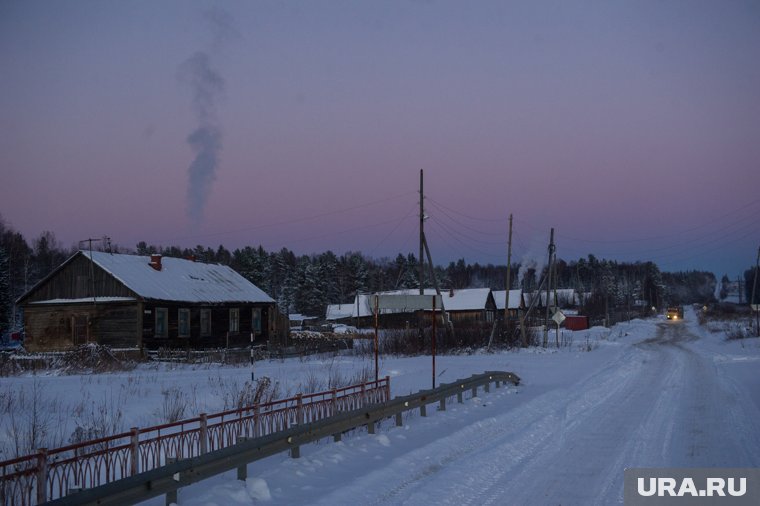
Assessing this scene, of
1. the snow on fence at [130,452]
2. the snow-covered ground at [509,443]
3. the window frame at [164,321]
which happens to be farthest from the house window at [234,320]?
the snow on fence at [130,452]

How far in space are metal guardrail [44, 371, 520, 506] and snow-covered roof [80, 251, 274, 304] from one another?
89.1 ft

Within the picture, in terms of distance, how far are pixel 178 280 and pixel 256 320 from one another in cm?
730

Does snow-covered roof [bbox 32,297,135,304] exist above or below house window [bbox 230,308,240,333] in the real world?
above

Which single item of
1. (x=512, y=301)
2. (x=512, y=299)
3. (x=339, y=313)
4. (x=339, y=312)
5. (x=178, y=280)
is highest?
(x=178, y=280)

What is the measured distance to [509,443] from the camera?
39.0 ft

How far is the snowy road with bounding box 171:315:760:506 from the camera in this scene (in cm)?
877

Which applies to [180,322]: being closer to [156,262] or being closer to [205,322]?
[205,322]

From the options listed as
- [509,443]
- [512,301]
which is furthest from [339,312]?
[509,443]

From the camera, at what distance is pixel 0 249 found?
70375mm

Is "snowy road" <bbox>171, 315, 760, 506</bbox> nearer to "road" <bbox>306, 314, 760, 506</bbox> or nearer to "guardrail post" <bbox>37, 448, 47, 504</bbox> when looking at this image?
"road" <bbox>306, 314, 760, 506</bbox>

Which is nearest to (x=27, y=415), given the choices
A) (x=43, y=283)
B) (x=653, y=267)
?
(x=43, y=283)

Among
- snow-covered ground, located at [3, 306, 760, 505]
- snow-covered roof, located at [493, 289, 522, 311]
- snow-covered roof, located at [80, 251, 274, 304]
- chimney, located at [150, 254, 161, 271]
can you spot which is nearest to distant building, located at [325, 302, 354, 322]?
snow-covered roof, located at [493, 289, 522, 311]

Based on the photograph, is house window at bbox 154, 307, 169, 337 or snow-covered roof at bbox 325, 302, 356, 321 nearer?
house window at bbox 154, 307, 169, 337

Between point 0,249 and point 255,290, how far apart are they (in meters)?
36.2
